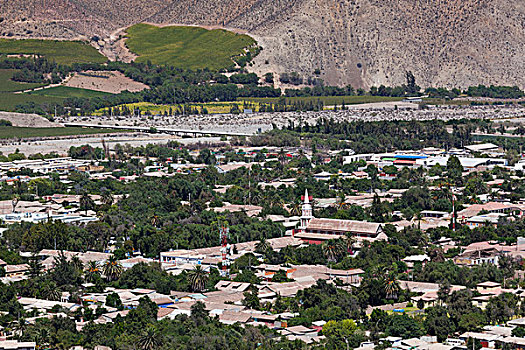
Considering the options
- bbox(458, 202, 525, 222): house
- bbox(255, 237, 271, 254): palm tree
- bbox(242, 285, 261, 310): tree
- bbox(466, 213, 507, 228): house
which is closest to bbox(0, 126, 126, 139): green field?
bbox(458, 202, 525, 222): house

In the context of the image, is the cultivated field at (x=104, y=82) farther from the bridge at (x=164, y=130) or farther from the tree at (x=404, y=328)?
the tree at (x=404, y=328)

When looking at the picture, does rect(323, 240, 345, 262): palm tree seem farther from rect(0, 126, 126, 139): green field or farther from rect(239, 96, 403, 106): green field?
rect(239, 96, 403, 106): green field

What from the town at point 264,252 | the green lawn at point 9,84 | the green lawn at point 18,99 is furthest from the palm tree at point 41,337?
the green lawn at point 9,84

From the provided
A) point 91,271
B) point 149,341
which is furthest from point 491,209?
point 149,341

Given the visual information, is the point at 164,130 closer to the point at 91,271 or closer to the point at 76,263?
the point at 76,263

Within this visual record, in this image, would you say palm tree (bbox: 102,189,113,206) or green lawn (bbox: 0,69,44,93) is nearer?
palm tree (bbox: 102,189,113,206)

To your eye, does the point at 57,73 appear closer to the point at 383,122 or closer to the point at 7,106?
the point at 7,106

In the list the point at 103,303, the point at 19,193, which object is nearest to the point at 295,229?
the point at 103,303
